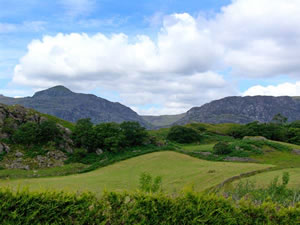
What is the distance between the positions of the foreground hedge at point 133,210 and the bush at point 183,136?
54.5 m

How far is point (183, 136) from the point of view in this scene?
62281mm

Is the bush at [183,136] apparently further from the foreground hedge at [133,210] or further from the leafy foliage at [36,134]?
the foreground hedge at [133,210]

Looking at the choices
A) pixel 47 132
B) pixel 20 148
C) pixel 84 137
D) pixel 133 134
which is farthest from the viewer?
pixel 133 134

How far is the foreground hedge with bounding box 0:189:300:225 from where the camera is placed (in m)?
7.13

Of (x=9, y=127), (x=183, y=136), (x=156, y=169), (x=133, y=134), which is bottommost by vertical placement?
(x=156, y=169)

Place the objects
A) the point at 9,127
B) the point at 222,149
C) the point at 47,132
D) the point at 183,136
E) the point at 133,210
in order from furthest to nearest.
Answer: the point at 183,136 → the point at 222,149 → the point at 47,132 → the point at 9,127 → the point at 133,210

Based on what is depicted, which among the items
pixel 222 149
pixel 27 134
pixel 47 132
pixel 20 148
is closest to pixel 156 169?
pixel 222 149

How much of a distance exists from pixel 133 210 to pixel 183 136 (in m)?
55.6

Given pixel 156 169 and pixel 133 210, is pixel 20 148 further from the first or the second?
pixel 133 210

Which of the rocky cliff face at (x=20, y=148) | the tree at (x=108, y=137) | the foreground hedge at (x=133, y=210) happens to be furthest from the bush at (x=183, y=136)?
the foreground hedge at (x=133, y=210)

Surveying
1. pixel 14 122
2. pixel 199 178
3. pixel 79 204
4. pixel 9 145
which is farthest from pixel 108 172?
pixel 79 204

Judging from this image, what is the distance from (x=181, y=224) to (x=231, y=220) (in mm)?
1628

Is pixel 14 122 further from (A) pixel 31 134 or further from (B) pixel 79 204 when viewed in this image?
(B) pixel 79 204

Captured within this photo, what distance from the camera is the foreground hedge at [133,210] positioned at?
713cm
